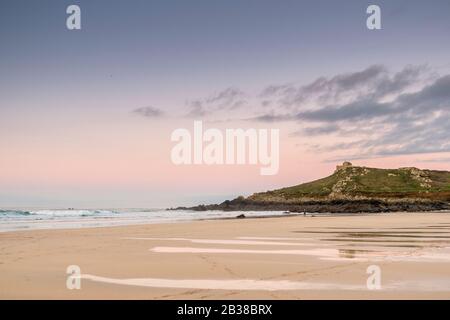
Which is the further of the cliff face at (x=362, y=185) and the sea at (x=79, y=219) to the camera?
the cliff face at (x=362, y=185)

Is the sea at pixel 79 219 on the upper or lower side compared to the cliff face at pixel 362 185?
lower

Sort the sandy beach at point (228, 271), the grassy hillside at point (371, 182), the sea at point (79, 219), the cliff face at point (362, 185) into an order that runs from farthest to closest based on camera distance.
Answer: the grassy hillside at point (371, 182) < the cliff face at point (362, 185) < the sea at point (79, 219) < the sandy beach at point (228, 271)

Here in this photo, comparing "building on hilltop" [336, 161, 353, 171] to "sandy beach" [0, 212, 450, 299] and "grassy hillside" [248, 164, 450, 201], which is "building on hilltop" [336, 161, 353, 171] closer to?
"grassy hillside" [248, 164, 450, 201]

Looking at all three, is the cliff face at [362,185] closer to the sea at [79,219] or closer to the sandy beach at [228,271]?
the sea at [79,219]

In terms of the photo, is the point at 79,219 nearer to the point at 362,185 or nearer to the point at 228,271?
the point at 228,271

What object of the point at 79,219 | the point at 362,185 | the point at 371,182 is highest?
the point at 371,182

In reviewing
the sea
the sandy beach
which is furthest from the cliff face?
the sandy beach

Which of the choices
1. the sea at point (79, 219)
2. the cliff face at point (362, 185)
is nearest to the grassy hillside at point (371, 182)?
the cliff face at point (362, 185)

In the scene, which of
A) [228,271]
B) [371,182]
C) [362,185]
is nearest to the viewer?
[228,271]

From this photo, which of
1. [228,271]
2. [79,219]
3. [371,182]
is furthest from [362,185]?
[228,271]

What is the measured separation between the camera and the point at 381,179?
157m
